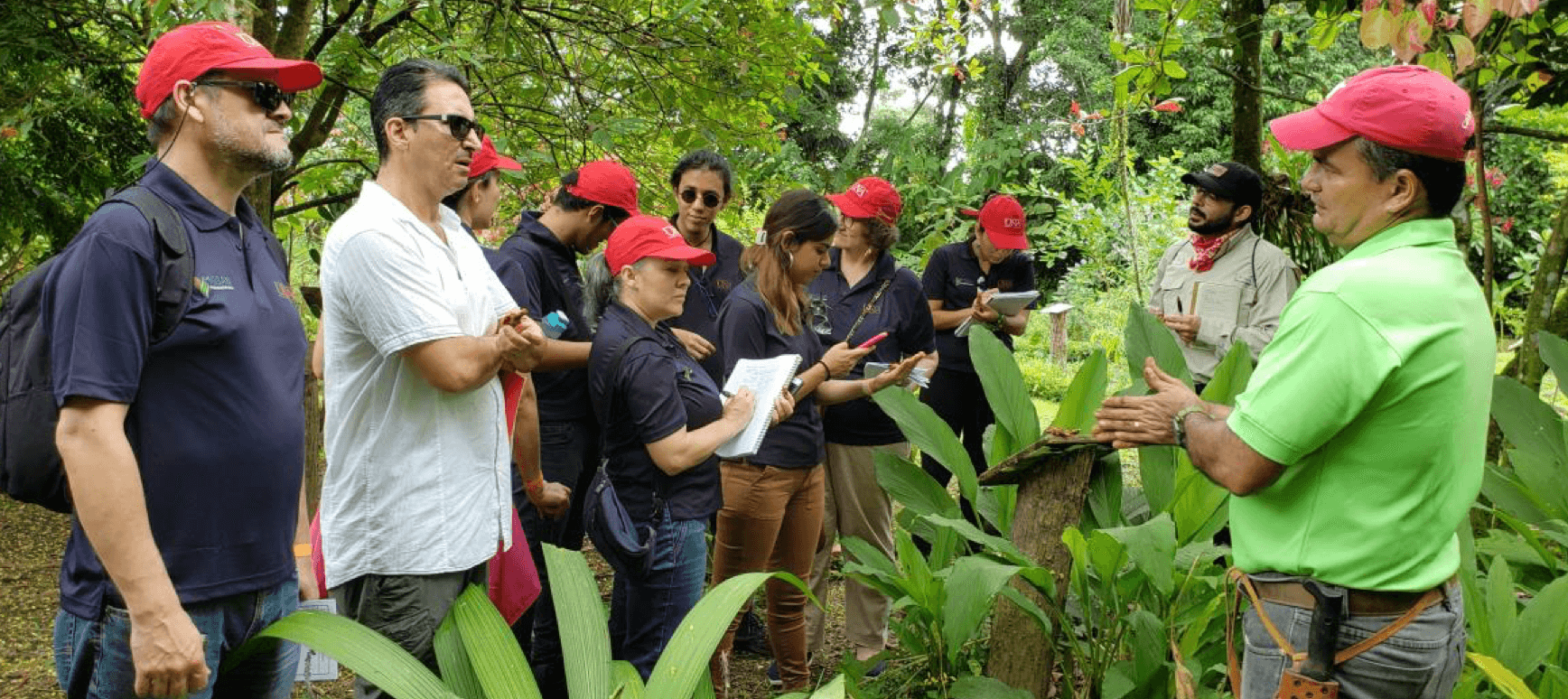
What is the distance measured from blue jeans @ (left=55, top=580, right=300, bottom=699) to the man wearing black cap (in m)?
3.63

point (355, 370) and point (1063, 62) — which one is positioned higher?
point (1063, 62)

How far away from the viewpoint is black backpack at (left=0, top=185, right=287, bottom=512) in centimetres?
182

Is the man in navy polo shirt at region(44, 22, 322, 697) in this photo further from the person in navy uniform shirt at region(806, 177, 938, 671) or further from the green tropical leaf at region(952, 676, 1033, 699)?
the person in navy uniform shirt at region(806, 177, 938, 671)

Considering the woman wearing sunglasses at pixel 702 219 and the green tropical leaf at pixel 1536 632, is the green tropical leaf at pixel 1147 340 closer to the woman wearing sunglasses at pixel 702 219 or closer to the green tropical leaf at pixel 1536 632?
the green tropical leaf at pixel 1536 632

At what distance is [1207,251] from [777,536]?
7.34 feet

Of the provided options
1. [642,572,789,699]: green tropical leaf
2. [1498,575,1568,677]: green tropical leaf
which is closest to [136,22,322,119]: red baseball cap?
[642,572,789,699]: green tropical leaf

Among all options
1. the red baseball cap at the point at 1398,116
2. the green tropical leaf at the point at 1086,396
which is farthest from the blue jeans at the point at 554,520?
the red baseball cap at the point at 1398,116

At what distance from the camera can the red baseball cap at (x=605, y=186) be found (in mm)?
3770

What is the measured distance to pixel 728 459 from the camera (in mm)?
3775

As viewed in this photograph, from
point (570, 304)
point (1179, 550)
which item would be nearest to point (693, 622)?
point (1179, 550)

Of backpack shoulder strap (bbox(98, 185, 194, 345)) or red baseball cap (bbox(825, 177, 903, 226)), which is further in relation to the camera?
red baseball cap (bbox(825, 177, 903, 226))

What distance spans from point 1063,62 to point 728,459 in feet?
54.0

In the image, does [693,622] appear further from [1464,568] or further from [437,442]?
[1464,568]

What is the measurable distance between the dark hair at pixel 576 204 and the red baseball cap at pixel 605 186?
1 centimetres
